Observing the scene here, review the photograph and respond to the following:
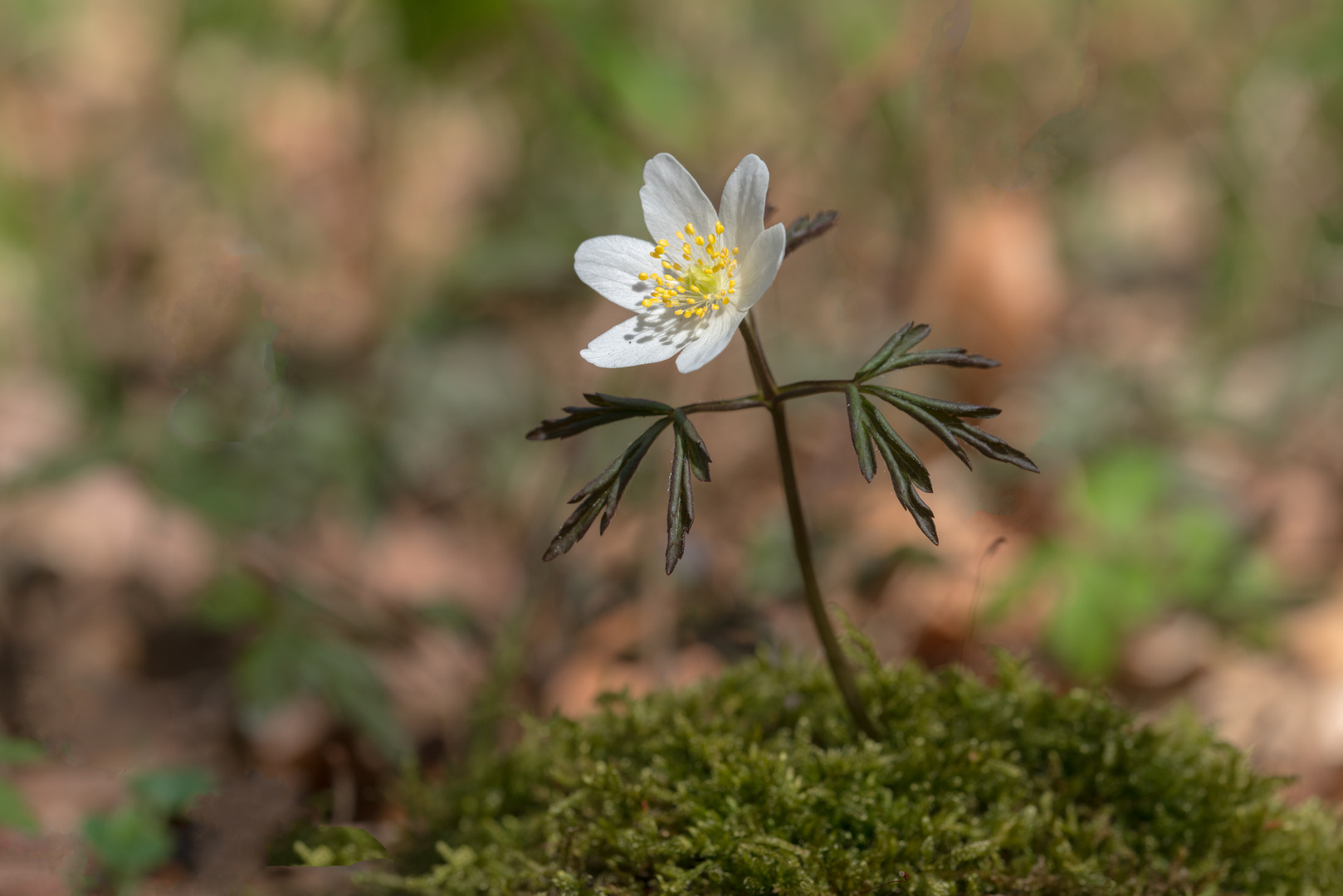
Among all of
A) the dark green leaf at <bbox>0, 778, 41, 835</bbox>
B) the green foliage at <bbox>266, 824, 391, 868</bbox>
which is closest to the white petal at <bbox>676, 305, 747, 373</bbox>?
the green foliage at <bbox>266, 824, 391, 868</bbox>

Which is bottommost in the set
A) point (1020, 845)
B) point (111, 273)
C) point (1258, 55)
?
point (1020, 845)

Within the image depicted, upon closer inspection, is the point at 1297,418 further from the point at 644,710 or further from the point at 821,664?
the point at 644,710

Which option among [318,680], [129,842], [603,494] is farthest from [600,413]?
[318,680]

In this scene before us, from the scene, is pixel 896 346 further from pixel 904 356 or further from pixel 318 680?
pixel 318 680

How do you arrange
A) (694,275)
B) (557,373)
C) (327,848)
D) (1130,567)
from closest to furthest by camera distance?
1. (694,275)
2. (327,848)
3. (1130,567)
4. (557,373)

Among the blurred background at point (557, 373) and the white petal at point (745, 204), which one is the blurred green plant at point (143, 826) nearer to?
the blurred background at point (557, 373)

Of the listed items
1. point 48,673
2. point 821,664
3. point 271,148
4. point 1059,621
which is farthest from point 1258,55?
point 48,673

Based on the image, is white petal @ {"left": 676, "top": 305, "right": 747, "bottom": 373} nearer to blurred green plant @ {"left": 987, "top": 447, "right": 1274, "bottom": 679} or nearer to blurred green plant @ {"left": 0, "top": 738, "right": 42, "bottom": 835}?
blurred green plant @ {"left": 0, "top": 738, "right": 42, "bottom": 835}
